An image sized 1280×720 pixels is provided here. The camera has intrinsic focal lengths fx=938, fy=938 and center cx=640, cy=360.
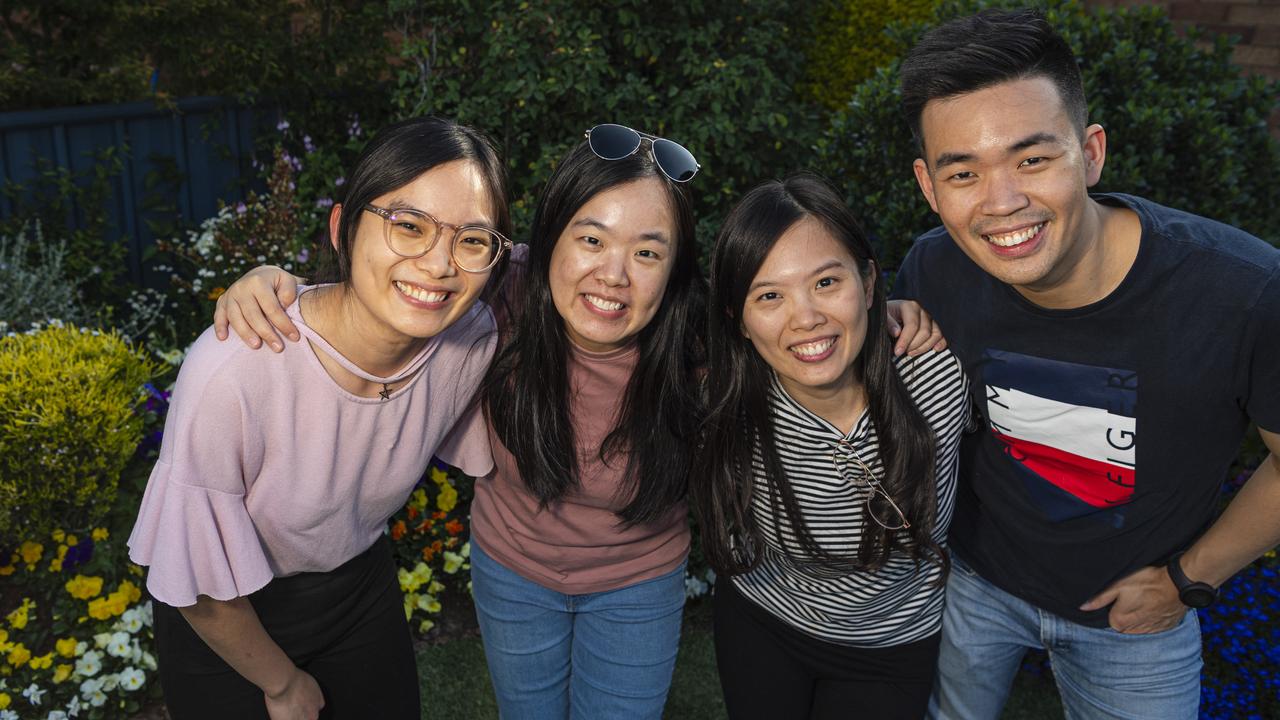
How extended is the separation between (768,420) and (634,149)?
75 cm

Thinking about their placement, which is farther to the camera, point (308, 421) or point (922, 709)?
point (922, 709)

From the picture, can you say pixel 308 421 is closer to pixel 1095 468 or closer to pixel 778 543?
pixel 778 543

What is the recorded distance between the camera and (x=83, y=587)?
332 centimetres

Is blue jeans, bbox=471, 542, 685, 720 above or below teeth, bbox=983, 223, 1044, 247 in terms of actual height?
below

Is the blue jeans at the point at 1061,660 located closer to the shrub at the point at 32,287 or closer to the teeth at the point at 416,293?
the teeth at the point at 416,293

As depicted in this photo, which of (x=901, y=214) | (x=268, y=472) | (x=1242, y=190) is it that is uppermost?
(x=1242, y=190)

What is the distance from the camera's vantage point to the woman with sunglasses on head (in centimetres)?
229

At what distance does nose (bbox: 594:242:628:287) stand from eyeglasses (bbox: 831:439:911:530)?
2.22 ft

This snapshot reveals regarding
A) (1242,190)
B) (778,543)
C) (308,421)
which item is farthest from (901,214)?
(308,421)

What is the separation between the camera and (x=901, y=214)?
3676mm

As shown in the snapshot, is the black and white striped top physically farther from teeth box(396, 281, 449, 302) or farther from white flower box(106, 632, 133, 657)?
white flower box(106, 632, 133, 657)

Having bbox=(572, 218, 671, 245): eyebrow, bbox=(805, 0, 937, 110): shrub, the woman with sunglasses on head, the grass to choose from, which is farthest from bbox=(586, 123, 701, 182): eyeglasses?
bbox=(805, 0, 937, 110): shrub

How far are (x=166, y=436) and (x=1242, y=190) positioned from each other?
12.0ft

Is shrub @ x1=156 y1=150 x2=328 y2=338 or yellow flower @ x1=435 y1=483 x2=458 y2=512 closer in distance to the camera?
yellow flower @ x1=435 y1=483 x2=458 y2=512
